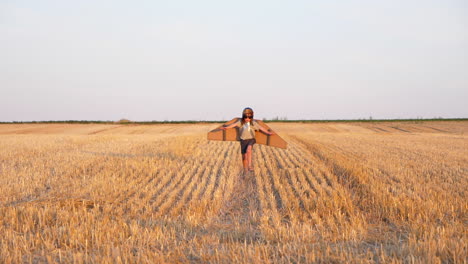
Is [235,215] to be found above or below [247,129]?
below

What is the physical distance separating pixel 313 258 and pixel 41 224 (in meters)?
3.93

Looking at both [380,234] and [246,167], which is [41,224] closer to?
[380,234]

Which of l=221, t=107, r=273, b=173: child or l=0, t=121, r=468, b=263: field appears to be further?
l=221, t=107, r=273, b=173: child

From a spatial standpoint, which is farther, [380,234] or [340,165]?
[340,165]

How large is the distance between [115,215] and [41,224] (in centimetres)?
108

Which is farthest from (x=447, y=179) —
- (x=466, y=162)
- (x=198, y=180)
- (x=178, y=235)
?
(x=178, y=235)

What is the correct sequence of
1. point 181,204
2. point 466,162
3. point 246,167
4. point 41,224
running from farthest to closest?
1. point 466,162
2. point 246,167
3. point 181,204
4. point 41,224

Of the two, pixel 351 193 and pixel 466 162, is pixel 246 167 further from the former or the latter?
pixel 466 162

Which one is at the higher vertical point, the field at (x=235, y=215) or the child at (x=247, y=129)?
the child at (x=247, y=129)

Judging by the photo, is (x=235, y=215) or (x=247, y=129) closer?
(x=235, y=215)

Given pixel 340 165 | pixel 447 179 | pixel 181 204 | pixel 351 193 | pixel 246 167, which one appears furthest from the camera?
pixel 340 165

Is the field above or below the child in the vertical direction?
below

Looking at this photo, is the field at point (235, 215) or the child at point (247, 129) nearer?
the field at point (235, 215)

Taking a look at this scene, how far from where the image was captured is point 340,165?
10711 mm
